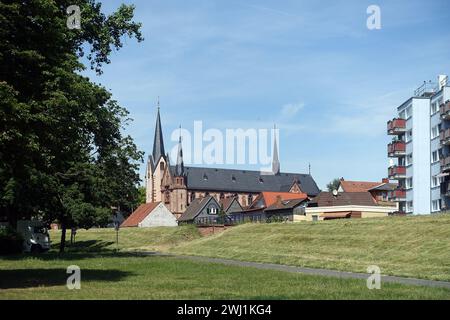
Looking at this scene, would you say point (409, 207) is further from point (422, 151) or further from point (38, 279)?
point (38, 279)

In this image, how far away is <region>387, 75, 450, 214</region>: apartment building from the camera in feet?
222

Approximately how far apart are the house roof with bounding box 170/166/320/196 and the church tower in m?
3.36

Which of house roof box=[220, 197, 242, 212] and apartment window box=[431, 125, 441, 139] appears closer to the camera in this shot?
apartment window box=[431, 125, 441, 139]

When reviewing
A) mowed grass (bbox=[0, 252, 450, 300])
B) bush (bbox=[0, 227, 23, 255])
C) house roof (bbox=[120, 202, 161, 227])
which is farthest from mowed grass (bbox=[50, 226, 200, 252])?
mowed grass (bbox=[0, 252, 450, 300])

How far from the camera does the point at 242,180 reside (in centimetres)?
17100

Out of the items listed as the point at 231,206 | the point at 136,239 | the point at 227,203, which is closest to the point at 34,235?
the point at 136,239

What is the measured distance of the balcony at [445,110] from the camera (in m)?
64.3

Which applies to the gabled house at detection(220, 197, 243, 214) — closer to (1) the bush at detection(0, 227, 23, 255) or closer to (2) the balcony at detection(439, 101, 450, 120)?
(2) the balcony at detection(439, 101, 450, 120)

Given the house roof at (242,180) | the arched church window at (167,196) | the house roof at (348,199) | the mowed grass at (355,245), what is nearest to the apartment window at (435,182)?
the house roof at (348,199)

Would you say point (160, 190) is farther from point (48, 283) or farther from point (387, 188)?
A: point (48, 283)

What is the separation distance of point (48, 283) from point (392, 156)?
66408mm

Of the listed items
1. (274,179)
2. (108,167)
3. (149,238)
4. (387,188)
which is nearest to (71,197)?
(108,167)
